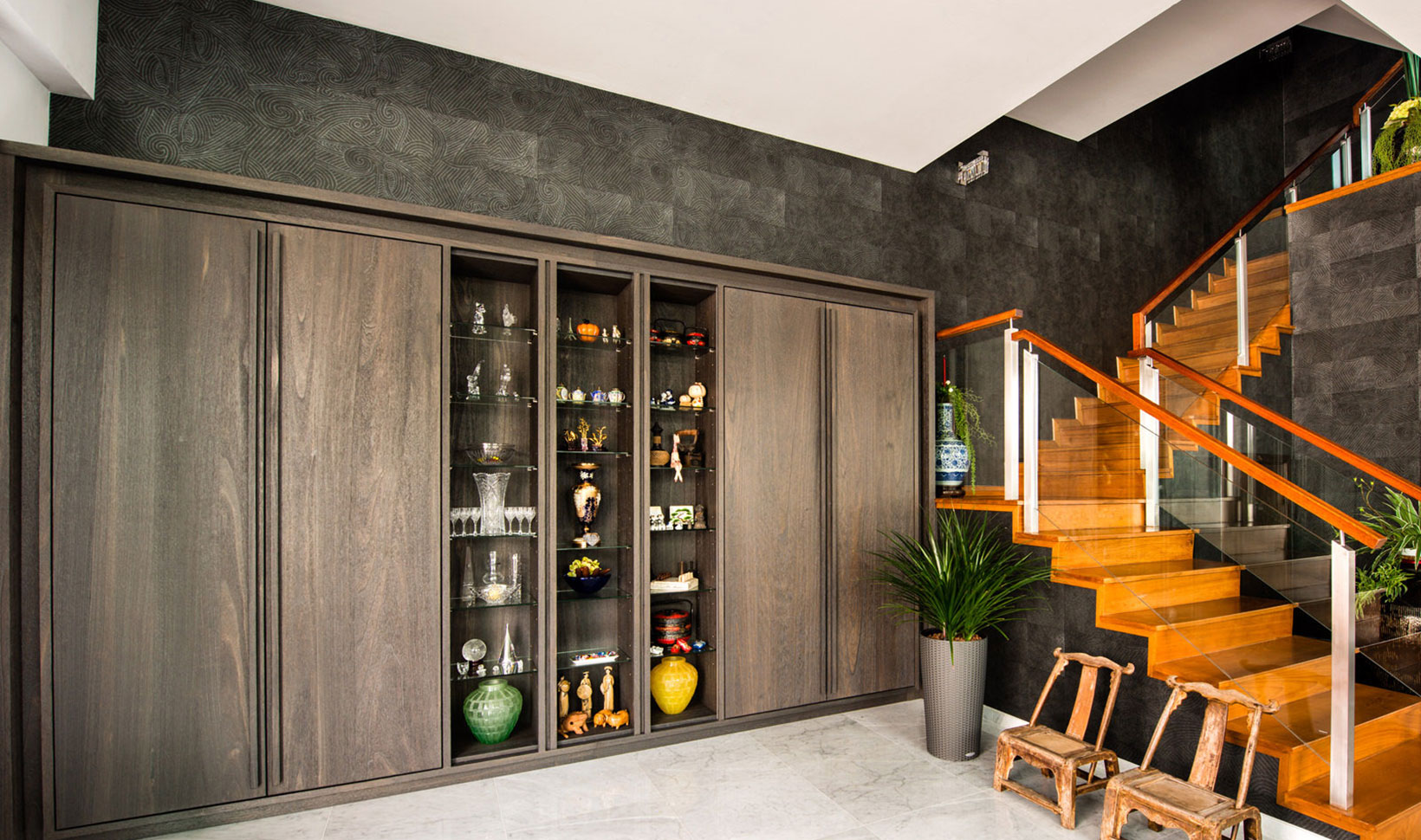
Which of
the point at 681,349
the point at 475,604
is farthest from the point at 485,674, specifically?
the point at 681,349

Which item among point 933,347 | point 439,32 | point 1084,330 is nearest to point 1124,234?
point 1084,330

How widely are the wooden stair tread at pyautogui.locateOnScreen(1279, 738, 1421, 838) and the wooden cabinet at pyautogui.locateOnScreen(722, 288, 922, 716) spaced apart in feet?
6.33

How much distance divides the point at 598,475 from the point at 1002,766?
2338 mm

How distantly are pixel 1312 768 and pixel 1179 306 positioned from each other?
3.35 metres

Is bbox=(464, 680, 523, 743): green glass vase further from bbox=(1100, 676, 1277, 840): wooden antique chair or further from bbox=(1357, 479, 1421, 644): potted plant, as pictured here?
bbox=(1357, 479, 1421, 644): potted plant

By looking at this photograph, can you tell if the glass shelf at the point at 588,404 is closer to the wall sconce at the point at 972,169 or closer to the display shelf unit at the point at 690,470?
the display shelf unit at the point at 690,470

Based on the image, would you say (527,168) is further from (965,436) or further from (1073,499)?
(1073,499)

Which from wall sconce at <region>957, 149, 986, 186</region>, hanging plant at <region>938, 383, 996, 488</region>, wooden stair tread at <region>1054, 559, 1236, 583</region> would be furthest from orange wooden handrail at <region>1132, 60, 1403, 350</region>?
wooden stair tread at <region>1054, 559, 1236, 583</region>

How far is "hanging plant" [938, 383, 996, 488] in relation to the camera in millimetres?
4121

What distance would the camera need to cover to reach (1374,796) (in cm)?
245

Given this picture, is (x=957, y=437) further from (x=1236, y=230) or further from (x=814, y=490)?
(x=1236, y=230)

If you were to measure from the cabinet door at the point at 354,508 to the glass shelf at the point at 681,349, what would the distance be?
3.67 ft

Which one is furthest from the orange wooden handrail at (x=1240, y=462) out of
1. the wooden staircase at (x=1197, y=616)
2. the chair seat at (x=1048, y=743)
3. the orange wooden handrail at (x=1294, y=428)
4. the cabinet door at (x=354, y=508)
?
the cabinet door at (x=354, y=508)

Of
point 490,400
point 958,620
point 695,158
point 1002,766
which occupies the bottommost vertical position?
point 1002,766
